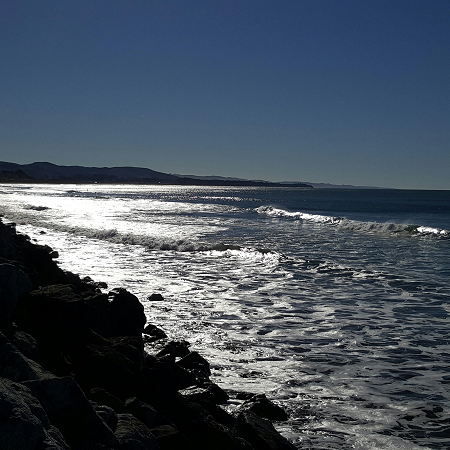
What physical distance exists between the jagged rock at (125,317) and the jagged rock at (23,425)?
476 centimetres

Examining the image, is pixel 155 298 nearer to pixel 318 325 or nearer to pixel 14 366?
pixel 318 325

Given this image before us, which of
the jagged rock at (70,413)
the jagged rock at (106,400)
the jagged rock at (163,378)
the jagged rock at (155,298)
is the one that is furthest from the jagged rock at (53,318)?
the jagged rock at (155,298)

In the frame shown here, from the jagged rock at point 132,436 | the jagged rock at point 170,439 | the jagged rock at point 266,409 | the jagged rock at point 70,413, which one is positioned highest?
the jagged rock at point 70,413

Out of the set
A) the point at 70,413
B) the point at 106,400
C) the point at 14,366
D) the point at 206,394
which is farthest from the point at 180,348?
the point at 70,413

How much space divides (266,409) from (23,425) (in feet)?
11.2

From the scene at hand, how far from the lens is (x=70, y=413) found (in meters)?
3.54

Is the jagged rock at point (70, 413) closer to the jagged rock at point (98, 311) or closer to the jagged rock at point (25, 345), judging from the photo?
the jagged rock at point (25, 345)

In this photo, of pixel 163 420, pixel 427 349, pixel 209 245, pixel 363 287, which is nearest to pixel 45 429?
pixel 163 420

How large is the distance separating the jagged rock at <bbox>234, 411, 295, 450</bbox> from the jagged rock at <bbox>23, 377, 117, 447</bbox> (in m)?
1.70

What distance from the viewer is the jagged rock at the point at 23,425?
283cm

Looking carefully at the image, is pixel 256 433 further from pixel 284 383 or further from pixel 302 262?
pixel 302 262

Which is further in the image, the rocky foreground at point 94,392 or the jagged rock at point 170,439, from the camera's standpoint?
the jagged rock at point 170,439

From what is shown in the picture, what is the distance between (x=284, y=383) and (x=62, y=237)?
71.6ft

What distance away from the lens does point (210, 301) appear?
37.6ft
